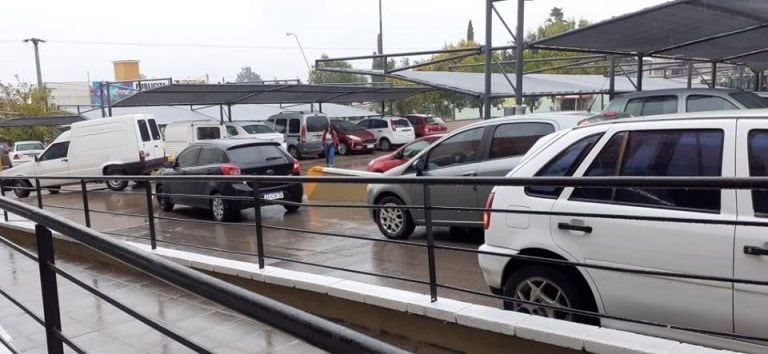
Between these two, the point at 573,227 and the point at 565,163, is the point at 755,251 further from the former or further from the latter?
the point at 565,163

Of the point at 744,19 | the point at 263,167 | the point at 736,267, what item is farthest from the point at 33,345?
the point at 744,19

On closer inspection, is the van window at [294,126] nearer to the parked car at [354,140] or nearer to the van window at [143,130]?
the parked car at [354,140]

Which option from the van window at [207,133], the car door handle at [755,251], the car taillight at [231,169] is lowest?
the car taillight at [231,169]

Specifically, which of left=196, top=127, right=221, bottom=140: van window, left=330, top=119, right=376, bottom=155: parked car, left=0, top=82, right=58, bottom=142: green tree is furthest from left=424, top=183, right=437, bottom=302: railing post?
left=0, top=82, right=58, bottom=142: green tree

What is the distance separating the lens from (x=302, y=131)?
2434cm

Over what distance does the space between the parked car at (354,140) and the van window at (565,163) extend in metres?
21.0

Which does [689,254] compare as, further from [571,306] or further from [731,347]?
[571,306]

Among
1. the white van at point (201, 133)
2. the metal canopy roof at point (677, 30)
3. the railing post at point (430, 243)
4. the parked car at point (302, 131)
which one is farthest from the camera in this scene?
the parked car at point (302, 131)

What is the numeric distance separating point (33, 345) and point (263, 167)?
7.11 metres

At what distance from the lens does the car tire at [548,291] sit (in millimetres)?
3791

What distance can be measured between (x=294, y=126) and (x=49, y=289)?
75.7 ft

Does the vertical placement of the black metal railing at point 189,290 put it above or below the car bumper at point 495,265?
above

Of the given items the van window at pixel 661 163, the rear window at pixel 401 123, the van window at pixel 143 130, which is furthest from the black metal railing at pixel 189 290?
the rear window at pixel 401 123

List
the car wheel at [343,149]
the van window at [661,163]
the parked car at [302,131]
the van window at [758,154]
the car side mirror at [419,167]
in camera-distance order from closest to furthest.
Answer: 1. the van window at [758,154]
2. the van window at [661,163]
3. the car side mirror at [419,167]
4. the parked car at [302,131]
5. the car wheel at [343,149]
